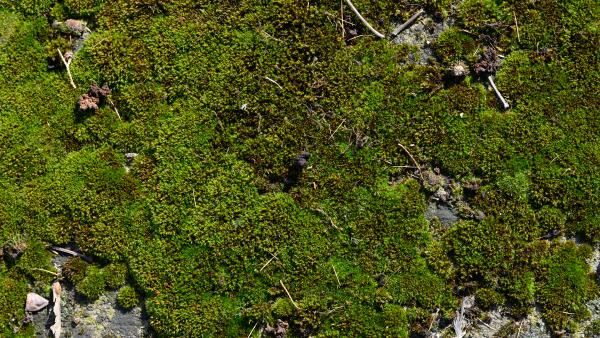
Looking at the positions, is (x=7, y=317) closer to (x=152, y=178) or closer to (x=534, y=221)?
(x=152, y=178)

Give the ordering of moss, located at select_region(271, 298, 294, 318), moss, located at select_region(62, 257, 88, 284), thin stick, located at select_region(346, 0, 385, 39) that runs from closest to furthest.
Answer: moss, located at select_region(271, 298, 294, 318), moss, located at select_region(62, 257, 88, 284), thin stick, located at select_region(346, 0, 385, 39)

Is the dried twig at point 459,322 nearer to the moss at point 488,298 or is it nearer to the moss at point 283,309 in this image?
the moss at point 488,298

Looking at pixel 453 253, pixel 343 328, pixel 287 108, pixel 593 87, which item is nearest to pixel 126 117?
pixel 287 108

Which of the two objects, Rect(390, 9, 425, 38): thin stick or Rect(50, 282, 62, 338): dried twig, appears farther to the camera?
Rect(390, 9, 425, 38): thin stick

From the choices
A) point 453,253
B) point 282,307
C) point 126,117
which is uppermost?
point 126,117

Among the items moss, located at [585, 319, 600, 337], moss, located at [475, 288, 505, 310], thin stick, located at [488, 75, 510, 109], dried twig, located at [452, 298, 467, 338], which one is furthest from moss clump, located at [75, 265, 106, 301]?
moss, located at [585, 319, 600, 337]

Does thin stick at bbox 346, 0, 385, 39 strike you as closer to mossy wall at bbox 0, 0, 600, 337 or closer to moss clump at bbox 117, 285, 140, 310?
mossy wall at bbox 0, 0, 600, 337

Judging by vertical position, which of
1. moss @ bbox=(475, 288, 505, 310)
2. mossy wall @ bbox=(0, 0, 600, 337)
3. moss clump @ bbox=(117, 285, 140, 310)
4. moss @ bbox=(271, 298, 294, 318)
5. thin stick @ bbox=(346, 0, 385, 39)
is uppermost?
thin stick @ bbox=(346, 0, 385, 39)
